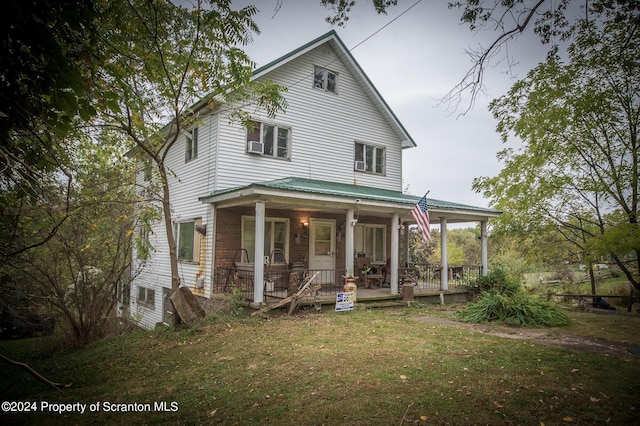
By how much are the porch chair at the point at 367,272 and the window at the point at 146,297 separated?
955cm

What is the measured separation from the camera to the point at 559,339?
311 inches

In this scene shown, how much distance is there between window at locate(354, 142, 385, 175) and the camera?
1588 cm

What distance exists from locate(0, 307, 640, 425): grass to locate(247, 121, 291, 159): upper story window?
656 centimetres

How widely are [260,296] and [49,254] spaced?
6.40 m

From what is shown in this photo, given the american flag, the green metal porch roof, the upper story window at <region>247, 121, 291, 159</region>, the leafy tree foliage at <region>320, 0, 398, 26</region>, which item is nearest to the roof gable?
the upper story window at <region>247, 121, 291, 159</region>

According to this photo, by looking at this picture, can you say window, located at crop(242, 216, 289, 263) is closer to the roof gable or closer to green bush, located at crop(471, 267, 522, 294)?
the roof gable

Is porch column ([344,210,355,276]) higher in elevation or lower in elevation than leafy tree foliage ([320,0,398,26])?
lower

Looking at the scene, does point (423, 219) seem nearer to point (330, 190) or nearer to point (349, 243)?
point (349, 243)

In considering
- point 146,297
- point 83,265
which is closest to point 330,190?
point 83,265

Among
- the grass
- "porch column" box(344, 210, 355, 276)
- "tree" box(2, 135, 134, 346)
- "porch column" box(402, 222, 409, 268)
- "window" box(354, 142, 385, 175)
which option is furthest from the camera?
"porch column" box(402, 222, 409, 268)

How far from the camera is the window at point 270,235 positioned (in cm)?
1279

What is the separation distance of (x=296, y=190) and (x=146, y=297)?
1157 centimetres

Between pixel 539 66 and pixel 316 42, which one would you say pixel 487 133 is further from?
pixel 316 42

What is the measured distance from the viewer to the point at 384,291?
13383 mm
